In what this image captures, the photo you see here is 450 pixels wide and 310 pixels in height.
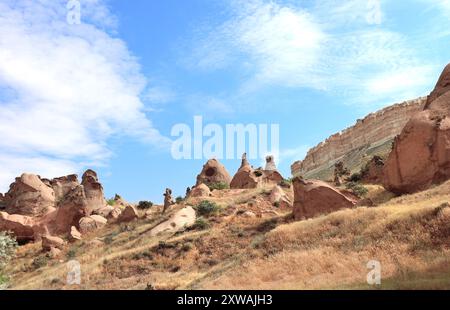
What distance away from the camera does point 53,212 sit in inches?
1827

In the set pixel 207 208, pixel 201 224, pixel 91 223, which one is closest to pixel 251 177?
pixel 207 208

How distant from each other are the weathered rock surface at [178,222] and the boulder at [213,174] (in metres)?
16.3

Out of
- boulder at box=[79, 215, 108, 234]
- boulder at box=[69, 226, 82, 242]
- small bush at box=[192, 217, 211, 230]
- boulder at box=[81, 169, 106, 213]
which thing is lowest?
boulder at box=[69, 226, 82, 242]

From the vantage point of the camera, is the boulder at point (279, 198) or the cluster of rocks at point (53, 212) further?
the cluster of rocks at point (53, 212)

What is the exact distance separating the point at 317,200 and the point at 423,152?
673 cm

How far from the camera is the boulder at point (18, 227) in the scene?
4466 centimetres

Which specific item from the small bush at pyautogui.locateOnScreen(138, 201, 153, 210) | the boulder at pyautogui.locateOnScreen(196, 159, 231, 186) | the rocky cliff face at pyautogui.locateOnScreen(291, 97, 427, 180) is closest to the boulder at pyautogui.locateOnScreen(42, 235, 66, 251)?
the small bush at pyautogui.locateOnScreen(138, 201, 153, 210)

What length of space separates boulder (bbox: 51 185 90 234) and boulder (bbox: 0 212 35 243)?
96.0 inches

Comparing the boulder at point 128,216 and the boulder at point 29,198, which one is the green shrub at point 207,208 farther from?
the boulder at point 29,198

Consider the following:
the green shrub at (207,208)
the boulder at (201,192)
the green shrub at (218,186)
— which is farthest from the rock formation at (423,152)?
the green shrub at (218,186)

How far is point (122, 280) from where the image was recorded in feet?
78.2

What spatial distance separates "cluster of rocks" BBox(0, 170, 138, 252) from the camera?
136 ft

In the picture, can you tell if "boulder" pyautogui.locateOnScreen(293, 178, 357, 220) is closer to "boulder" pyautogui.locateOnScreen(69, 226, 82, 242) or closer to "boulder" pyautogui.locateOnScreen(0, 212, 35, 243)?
"boulder" pyautogui.locateOnScreen(69, 226, 82, 242)
